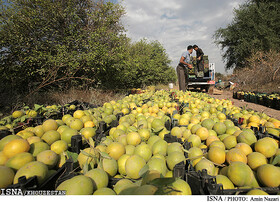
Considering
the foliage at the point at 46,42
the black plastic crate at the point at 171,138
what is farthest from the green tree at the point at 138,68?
the black plastic crate at the point at 171,138

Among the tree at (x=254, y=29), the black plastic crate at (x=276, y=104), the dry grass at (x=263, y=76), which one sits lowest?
the black plastic crate at (x=276, y=104)

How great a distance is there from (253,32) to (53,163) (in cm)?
2657

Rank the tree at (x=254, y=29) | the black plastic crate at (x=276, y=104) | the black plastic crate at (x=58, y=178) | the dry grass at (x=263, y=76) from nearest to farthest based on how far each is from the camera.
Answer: the black plastic crate at (x=58, y=178) → the black plastic crate at (x=276, y=104) → the dry grass at (x=263, y=76) → the tree at (x=254, y=29)

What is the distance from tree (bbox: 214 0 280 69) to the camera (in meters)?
18.7

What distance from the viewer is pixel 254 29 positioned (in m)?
19.7

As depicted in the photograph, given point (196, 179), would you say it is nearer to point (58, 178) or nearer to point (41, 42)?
point (58, 178)

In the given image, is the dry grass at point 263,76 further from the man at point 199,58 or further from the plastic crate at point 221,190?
the plastic crate at point 221,190

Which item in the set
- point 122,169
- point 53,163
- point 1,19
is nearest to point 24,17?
point 1,19

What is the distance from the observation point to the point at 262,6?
64.1 ft

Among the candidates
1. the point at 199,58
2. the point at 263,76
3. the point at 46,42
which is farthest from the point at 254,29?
the point at 46,42

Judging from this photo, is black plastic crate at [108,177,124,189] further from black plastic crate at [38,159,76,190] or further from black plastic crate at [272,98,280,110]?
black plastic crate at [272,98,280,110]

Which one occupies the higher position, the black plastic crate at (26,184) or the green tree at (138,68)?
the green tree at (138,68)

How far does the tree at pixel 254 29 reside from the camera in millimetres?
18734

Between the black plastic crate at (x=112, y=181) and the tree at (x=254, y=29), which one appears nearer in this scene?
the black plastic crate at (x=112, y=181)
